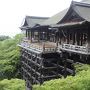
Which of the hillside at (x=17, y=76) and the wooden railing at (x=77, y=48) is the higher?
the wooden railing at (x=77, y=48)

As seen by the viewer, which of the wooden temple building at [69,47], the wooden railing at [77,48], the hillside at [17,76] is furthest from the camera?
the wooden temple building at [69,47]

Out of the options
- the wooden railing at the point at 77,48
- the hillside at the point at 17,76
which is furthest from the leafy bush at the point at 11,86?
the wooden railing at the point at 77,48

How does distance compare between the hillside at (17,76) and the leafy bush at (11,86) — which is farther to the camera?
the leafy bush at (11,86)

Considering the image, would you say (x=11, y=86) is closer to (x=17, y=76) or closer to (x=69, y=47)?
(x=69, y=47)

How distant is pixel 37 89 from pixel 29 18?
25.4 m

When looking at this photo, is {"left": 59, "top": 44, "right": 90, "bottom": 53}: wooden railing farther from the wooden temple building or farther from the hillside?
the hillside

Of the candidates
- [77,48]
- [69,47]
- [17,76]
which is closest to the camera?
[77,48]

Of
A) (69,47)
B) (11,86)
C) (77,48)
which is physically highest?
(77,48)

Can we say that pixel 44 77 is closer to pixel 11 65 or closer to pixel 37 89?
pixel 37 89

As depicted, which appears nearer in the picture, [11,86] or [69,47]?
[11,86]

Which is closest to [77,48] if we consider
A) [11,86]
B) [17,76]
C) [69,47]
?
[69,47]

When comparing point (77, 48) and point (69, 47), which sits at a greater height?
point (77, 48)

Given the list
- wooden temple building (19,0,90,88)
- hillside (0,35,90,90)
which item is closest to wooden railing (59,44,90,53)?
wooden temple building (19,0,90,88)

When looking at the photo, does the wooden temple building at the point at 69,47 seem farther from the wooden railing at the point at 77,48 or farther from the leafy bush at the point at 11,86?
the leafy bush at the point at 11,86
